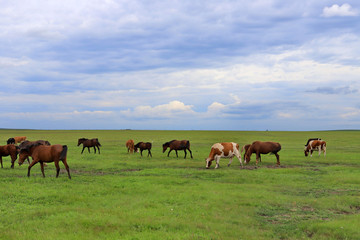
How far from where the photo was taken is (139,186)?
563 inches

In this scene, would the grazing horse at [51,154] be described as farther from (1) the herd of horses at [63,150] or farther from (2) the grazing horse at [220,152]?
(2) the grazing horse at [220,152]

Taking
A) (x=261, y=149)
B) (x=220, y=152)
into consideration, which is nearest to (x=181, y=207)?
(x=220, y=152)

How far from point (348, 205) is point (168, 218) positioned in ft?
24.2

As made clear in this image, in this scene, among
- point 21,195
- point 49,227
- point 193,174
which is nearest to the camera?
point 49,227

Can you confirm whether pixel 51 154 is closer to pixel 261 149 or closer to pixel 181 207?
pixel 181 207

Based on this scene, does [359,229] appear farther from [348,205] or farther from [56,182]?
[56,182]

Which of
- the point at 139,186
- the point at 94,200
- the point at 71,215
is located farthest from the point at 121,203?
the point at 139,186

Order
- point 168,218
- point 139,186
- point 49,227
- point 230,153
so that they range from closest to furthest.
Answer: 1. point 49,227
2. point 168,218
3. point 139,186
4. point 230,153

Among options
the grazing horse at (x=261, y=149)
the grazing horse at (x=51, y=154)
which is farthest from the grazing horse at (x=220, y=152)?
the grazing horse at (x=51, y=154)

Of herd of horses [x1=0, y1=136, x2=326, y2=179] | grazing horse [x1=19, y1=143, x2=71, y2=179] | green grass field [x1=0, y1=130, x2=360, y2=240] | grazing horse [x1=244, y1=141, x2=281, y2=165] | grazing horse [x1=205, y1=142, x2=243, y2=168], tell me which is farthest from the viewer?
grazing horse [x1=244, y1=141, x2=281, y2=165]

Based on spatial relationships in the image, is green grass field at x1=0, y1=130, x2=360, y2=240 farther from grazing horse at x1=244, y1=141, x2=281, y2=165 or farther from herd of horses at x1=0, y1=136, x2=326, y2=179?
grazing horse at x1=244, y1=141, x2=281, y2=165

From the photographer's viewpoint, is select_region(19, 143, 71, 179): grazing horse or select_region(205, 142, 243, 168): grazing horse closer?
select_region(19, 143, 71, 179): grazing horse

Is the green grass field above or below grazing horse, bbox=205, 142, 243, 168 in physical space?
below

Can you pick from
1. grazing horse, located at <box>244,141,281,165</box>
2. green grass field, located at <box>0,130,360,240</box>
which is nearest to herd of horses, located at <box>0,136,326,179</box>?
grazing horse, located at <box>244,141,281,165</box>
